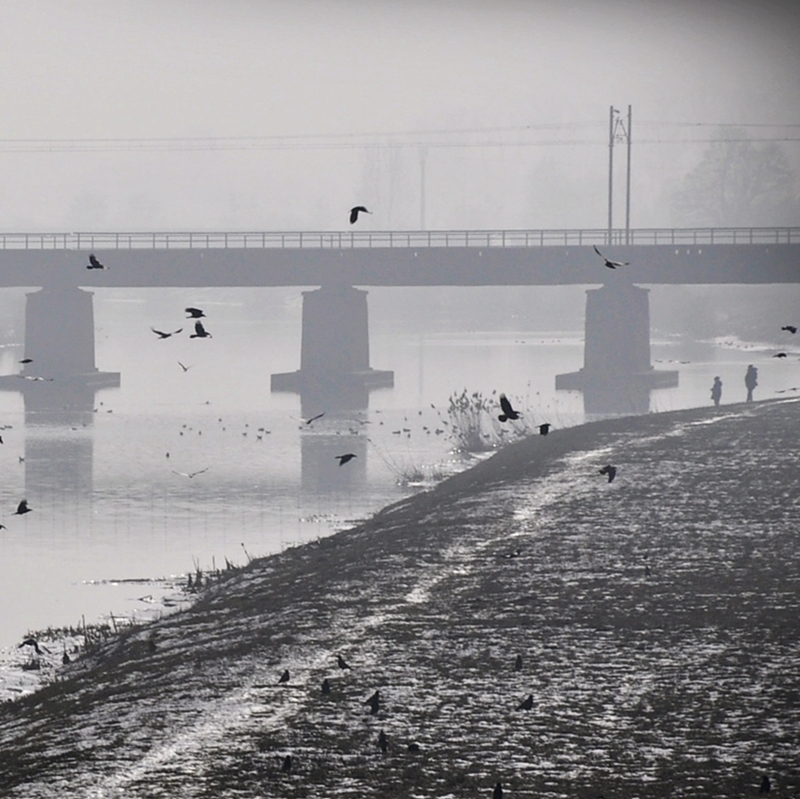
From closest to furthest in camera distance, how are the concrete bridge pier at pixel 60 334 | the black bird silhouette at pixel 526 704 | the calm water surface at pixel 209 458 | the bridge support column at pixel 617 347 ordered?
the black bird silhouette at pixel 526 704 < the calm water surface at pixel 209 458 < the bridge support column at pixel 617 347 < the concrete bridge pier at pixel 60 334

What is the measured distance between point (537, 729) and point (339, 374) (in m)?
82.3

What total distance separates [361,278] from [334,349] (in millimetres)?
5456

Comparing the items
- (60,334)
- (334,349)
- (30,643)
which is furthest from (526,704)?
(60,334)

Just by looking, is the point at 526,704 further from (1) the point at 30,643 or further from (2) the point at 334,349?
(2) the point at 334,349

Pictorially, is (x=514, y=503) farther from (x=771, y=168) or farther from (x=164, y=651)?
(x=771, y=168)

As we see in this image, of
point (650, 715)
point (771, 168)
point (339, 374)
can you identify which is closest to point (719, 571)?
point (650, 715)

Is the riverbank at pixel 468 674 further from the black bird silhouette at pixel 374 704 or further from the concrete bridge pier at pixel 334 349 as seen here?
the concrete bridge pier at pixel 334 349

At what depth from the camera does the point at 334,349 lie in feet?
332

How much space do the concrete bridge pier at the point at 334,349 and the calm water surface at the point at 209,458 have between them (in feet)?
8.26

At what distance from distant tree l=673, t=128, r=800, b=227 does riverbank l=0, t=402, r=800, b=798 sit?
142 metres

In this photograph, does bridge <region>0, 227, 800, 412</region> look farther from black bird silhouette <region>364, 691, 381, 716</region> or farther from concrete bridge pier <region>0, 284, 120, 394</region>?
black bird silhouette <region>364, 691, 381, 716</region>

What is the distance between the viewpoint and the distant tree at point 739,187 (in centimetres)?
17050

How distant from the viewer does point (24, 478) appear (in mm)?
51875

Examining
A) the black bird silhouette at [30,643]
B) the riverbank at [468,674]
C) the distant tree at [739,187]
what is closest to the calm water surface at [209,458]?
the black bird silhouette at [30,643]
